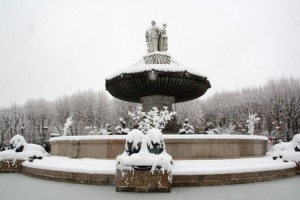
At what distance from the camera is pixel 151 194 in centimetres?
658

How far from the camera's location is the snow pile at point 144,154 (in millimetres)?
6926

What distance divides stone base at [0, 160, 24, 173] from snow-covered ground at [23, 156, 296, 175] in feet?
7.73

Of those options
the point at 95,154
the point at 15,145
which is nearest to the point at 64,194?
the point at 95,154

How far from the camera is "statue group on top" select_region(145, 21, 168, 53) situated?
16.2 m

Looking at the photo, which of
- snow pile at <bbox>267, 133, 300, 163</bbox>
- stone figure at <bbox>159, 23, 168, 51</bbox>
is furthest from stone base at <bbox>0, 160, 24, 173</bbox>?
snow pile at <bbox>267, 133, 300, 163</bbox>

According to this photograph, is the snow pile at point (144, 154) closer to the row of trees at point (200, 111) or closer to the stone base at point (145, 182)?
the stone base at point (145, 182)

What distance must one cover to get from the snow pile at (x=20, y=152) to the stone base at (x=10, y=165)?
0.16m

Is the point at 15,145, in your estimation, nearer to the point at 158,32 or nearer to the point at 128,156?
the point at 128,156

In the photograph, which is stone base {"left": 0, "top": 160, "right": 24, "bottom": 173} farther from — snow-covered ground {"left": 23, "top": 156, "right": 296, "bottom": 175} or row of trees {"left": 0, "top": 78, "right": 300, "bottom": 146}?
row of trees {"left": 0, "top": 78, "right": 300, "bottom": 146}

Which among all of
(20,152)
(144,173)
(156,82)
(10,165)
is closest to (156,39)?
(156,82)

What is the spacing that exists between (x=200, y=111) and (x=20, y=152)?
1420 inches

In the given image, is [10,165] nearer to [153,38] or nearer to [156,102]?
[156,102]

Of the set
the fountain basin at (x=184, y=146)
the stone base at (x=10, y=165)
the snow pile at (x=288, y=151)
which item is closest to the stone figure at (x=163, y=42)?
the snow pile at (x=288, y=151)

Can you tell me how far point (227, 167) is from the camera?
8156 mm
